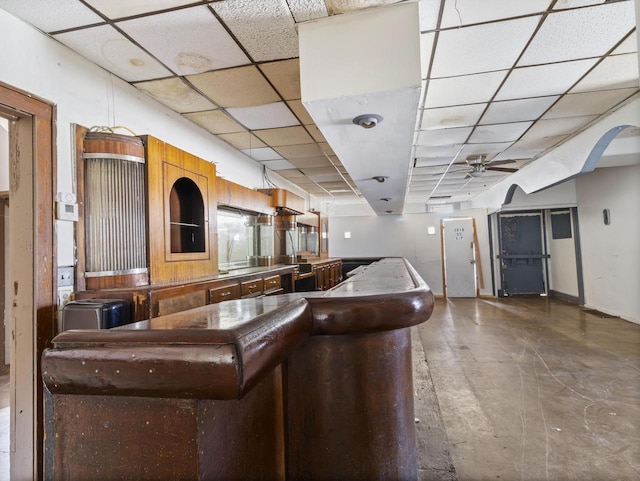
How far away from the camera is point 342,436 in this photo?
0.83 meters

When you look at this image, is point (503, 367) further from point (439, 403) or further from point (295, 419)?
point (295, 419)

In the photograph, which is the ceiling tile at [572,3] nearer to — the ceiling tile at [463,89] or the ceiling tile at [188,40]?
the ceiling tile at [463,89]

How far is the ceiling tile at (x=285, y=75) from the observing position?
280 cm

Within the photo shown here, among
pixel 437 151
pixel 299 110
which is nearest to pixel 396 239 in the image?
pixel 437 151

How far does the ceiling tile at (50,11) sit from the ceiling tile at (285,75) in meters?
1.21

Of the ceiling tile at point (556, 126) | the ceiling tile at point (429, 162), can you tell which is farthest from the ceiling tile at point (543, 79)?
the ceiling tile at point (429, 162)

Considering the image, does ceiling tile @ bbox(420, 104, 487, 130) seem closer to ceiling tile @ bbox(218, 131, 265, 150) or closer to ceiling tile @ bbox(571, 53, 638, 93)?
ceiling tile @ bbox(571, 53, 638, 93)

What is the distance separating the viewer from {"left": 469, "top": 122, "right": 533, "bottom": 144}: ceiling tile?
4.35m

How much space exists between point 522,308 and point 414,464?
7648 millimetres

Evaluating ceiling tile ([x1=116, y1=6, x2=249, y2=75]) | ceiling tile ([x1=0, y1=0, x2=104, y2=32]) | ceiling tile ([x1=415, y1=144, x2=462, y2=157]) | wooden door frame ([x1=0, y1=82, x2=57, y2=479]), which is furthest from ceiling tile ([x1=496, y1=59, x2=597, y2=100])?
wooden door frame ([x1=0, y1=82, x2=57, y2=479])

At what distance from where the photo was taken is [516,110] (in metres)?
3.88

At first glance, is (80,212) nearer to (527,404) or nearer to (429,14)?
(429,14)

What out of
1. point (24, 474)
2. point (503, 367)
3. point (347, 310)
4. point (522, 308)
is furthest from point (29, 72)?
point (522, 308)

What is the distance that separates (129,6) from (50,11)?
0.50 meters
